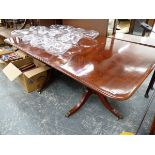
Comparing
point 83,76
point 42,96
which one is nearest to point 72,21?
point 42,96

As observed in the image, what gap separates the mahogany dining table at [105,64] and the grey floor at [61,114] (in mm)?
122

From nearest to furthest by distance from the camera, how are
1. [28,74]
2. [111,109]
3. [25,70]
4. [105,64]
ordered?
1. [105,64]
2. [111,109]
3. [28,74]
4. [25,70]

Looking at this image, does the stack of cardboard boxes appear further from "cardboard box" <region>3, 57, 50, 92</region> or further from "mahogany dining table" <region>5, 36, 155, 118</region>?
"mahogany dining table" <region>5, 36, 155, 118</region>

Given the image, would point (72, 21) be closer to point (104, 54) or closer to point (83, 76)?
point (104, 54)

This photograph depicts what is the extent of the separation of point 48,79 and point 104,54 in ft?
3.34

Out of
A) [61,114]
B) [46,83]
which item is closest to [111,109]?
[61,114]

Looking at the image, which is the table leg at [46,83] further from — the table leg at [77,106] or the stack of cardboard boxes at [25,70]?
the table leg at [77,106]

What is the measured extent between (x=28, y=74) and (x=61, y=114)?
63 centimetres

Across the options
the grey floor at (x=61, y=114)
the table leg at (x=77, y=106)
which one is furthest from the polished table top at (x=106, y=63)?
the grey floor at (x=61, y=114)

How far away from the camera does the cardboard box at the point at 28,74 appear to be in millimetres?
1833

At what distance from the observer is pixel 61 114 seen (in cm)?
170

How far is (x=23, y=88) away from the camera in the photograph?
2109 millimetres

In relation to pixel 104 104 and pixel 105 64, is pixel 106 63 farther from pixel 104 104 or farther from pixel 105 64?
pixel 104 104

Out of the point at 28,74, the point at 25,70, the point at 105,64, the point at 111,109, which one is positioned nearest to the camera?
the point at 105,64
